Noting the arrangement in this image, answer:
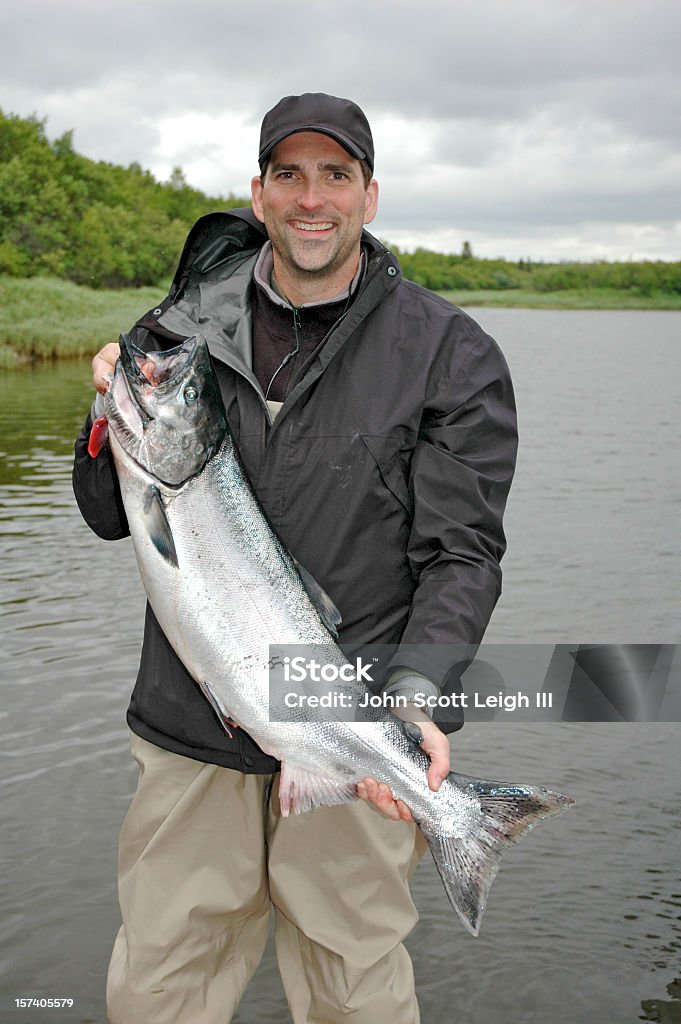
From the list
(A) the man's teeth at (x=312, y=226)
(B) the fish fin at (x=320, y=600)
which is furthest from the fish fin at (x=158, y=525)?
(A) the man's teeth at (x=312, y=226)

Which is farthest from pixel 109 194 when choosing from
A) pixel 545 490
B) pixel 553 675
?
pixel 553 675

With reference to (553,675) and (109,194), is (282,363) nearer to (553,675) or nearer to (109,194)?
(553,675)

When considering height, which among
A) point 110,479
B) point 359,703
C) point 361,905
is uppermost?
point 110,479

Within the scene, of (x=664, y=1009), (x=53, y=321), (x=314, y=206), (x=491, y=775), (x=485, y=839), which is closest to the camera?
(x=485, y=839)

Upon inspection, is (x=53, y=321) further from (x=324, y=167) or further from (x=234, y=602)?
(x=234, y=602)

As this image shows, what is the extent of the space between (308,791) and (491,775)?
3.18 meters

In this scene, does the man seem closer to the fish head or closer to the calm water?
the fish head

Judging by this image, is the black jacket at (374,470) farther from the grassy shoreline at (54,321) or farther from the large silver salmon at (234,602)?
the grassy shoreline at (54,321)

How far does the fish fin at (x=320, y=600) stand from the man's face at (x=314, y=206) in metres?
0.92

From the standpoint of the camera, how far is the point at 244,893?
340 cm

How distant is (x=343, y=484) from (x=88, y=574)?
6.81m

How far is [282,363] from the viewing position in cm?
339

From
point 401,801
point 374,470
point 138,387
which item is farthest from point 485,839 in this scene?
point 138,387

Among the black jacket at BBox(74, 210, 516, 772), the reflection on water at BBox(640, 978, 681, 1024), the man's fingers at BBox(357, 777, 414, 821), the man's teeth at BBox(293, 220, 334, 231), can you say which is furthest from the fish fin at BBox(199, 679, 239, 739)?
the reflection on water at BBox(640, 978, 681, 1024)
